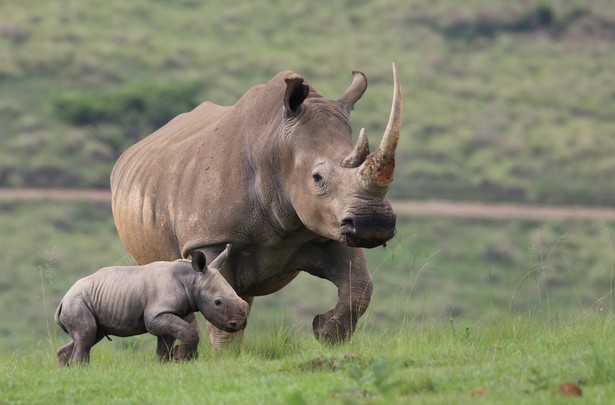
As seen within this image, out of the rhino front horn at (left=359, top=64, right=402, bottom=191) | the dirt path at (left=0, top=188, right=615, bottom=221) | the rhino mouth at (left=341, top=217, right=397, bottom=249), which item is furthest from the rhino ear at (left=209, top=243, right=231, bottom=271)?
the dirt path at (left=0, top=188, right=615, bottom=221)

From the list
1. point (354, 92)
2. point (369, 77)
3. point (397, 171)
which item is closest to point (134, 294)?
point (354, 92)

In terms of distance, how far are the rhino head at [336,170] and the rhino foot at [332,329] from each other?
0.59 m

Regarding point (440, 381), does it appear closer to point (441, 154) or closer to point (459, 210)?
point (459, 210)

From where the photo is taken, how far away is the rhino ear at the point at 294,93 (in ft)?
31.5

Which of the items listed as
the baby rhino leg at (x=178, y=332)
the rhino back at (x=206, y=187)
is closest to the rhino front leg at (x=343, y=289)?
the rhino back at (x=206, y=187)

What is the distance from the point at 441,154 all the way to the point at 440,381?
3631 centimetres

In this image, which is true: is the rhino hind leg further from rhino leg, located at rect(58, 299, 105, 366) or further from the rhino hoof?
the rhino hoof

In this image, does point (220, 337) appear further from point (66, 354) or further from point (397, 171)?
point (397, 171)

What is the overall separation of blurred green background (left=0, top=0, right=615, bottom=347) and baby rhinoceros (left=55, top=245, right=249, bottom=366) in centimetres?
1779

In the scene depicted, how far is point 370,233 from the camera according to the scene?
345 inches

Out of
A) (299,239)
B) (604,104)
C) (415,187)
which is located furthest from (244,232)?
(604,104)

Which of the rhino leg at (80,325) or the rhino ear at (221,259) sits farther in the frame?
the rhino ear at (221,259)

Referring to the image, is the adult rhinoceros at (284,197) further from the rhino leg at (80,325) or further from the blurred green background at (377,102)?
the blurred green background at (377,102)

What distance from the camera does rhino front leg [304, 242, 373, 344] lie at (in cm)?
951
